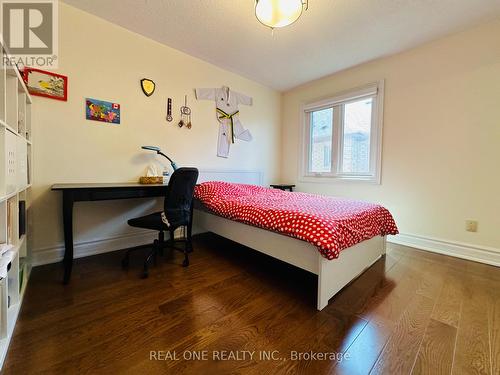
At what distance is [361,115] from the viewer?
3.12m

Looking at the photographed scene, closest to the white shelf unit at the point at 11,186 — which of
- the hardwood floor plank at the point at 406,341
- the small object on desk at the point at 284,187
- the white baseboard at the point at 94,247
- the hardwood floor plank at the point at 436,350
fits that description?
the white baseboard at the point at 94,247

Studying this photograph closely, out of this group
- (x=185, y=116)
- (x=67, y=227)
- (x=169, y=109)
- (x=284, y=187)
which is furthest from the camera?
(x=284, y=187)

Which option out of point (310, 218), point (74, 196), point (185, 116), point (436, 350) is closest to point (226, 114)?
point (185, 116)

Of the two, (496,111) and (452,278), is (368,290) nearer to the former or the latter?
(452,278)

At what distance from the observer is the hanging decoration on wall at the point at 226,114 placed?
311cm

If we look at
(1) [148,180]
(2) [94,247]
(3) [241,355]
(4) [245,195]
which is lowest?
(3) [241,355]

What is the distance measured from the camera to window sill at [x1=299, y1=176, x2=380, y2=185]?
299 centimetres

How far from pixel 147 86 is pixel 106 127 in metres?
0.64

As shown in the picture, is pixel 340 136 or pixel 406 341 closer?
pixel 406 341

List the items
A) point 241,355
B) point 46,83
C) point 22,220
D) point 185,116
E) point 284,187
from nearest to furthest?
point 241,355
point 22,220
point 46,83
point 185,116
point 284,187

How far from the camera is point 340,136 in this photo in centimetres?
333

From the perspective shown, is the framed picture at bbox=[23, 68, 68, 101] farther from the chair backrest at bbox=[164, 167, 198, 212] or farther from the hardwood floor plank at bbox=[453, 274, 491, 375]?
the hardwood floor plank at bbox=[453, 274, 491, 375]

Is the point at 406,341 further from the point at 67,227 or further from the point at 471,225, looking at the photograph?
the point at 67,227

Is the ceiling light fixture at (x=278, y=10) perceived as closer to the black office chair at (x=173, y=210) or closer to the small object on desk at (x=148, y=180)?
the black office chair at (x=173, y=210)
